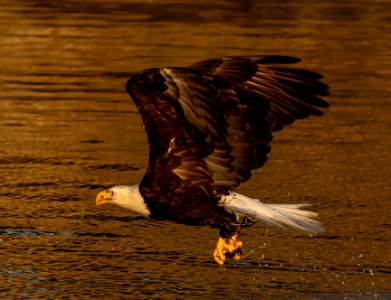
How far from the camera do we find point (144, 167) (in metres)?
10.6

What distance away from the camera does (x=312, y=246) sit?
27.9ft

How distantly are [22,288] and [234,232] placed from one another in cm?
126

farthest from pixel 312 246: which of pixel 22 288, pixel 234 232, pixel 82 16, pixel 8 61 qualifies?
pixel 82 16

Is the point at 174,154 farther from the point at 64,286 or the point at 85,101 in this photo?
the point at 85,101

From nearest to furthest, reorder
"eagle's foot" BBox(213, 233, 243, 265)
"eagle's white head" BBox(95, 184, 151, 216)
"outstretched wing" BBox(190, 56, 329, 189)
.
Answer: "outstretched wing" BBox(190, 56, 329, 189), "eagle's white head" BBox(95, 184, 151, 216), "eagle's foot" BBox(213, 233, 243, 265)

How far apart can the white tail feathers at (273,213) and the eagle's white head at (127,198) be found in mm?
456

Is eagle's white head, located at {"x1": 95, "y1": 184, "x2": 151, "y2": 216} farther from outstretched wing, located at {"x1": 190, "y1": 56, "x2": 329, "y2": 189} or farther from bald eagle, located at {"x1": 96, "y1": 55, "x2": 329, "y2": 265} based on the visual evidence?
outstretched wing, located at {"x1": 190, "y1": 56, "x2": 329, "y2": 189}

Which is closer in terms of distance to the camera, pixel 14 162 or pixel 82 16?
pixel 14 162

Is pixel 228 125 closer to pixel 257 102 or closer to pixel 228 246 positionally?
pixel 257 102

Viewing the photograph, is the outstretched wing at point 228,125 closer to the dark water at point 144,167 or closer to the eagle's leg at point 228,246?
the eagle's leg at point 228,246

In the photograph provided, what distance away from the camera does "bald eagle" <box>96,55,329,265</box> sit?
293 inches

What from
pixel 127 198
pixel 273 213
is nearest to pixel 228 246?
pixel 273 213

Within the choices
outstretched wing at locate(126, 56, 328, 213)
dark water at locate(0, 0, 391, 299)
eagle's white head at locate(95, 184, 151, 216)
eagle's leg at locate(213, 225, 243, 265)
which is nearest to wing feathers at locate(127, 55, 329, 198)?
outstretched wing at locate(126, 56, 328, 213)

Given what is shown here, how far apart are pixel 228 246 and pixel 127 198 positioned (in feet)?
2.14
